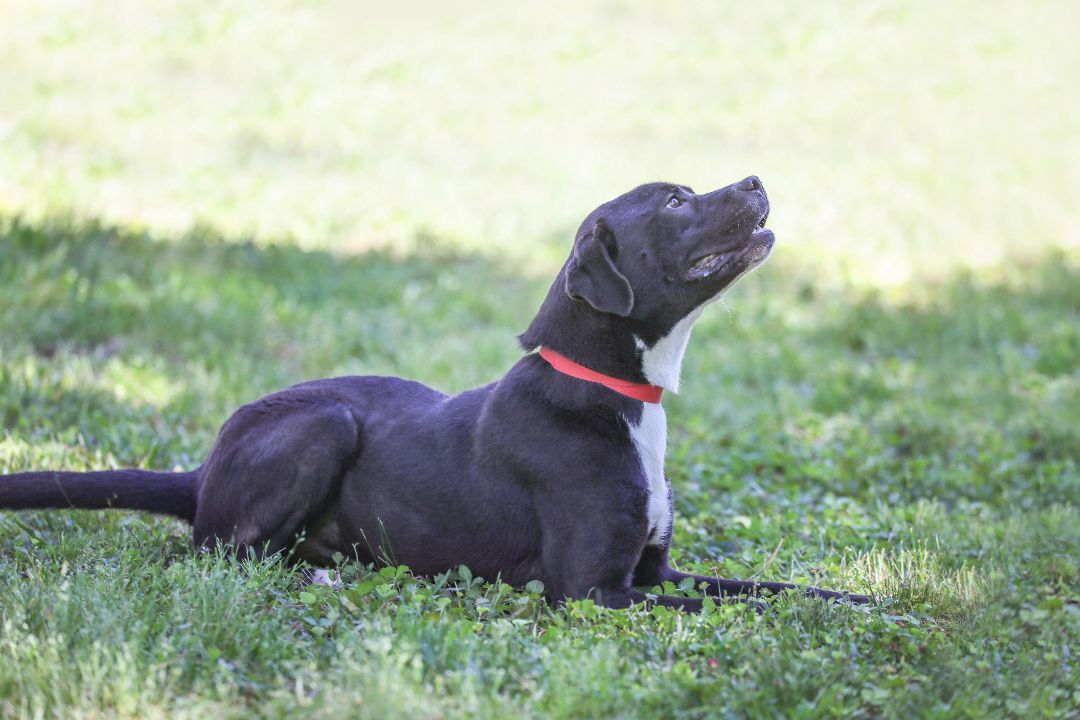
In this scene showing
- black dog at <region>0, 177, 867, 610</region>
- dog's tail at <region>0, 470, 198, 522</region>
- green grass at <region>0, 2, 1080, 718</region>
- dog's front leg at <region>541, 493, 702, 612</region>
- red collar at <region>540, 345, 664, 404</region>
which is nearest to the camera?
green grass at <region>0, 2, 1080, 718</region>

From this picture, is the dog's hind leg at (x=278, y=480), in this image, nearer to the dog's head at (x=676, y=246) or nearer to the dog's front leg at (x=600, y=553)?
the dog's front leg at (x=600, y=553)

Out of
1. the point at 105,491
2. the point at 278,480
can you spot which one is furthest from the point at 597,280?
the point at 105,491

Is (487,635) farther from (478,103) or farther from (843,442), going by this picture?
(478,103)

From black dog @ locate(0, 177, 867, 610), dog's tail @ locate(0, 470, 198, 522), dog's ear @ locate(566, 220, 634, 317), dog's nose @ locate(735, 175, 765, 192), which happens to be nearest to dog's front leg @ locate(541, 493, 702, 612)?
black dog @ locate(0, 177, 867, 610)

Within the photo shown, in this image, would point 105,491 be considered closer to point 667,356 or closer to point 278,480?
point 278,480

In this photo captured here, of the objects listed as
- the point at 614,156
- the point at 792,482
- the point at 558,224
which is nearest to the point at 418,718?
the point at 792,482

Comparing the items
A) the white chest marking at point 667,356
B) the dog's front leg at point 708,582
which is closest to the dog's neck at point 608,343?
the white chest marking at point 667,356

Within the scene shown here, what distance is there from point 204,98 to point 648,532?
12.3 metres

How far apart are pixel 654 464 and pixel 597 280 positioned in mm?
689

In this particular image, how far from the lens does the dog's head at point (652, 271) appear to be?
13.6 ft

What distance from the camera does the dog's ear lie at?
4031 millimetres

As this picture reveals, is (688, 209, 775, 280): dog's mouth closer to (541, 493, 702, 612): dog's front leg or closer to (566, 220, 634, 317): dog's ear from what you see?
(566, 220, 634, 317): dog's ear

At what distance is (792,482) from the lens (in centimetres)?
601

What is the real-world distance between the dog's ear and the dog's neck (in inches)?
4.0
